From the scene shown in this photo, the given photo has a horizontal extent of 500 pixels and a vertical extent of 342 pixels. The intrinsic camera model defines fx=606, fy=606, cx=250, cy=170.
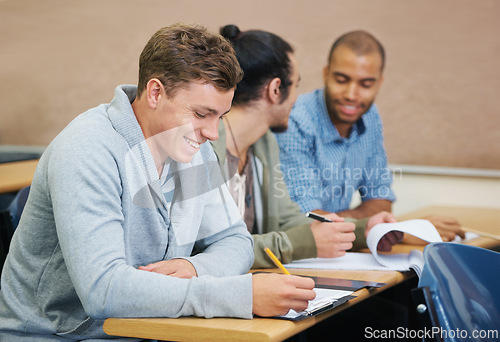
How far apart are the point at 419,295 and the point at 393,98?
2.23 meters

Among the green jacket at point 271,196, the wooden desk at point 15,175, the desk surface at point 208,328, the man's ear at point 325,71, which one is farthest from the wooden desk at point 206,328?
the man's ear at point 325,71

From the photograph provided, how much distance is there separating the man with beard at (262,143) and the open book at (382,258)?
6 cm

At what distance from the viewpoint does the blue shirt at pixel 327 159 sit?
2260 mm

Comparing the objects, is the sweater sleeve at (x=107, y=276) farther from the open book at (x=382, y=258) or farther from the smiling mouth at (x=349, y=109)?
the smiling mouth at (x=349, y=109)

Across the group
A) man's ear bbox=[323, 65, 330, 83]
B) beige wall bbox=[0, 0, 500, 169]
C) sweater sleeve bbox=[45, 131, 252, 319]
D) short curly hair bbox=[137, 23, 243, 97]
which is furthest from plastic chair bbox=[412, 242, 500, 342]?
beige wall bbox=[0, 0, 500, 169]

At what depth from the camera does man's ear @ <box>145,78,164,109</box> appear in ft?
4.34

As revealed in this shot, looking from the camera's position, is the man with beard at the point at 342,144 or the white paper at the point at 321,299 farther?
the man with beard at the point at 342,144

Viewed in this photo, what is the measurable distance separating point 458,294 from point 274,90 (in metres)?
1.04

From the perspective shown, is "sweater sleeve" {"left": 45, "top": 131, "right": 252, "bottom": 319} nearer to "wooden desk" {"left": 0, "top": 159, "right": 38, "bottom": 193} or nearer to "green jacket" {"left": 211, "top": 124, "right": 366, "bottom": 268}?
"green jacket" {"left": 211, "top": 124, "right": 366, "bottom": 268}

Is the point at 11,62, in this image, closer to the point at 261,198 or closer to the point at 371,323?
the point at 261,198

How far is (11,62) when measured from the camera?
4.01 metres

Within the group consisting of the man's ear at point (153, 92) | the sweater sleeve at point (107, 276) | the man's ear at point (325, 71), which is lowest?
the sweater sleeve at point (107, 276)

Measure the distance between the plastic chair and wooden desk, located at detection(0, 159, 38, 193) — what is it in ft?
5.77

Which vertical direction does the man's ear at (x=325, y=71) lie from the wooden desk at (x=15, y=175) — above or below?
above
